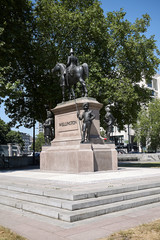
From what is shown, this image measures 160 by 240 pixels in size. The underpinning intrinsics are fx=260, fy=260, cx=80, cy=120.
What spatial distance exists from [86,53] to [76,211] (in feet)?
75.4

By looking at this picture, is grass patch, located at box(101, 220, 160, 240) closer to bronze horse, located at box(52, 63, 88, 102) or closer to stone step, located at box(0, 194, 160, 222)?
stone step, located at box(0, 194, 160, 222)

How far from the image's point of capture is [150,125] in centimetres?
6550

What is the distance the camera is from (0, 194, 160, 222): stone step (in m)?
6.24

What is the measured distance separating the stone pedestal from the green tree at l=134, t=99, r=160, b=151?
159ft

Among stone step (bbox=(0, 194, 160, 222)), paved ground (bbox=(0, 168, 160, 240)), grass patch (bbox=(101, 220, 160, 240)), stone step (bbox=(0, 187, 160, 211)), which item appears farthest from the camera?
stone step (bbox=(0, 187, 160, 211))

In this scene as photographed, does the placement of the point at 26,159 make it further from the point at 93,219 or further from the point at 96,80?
the point at 93,219

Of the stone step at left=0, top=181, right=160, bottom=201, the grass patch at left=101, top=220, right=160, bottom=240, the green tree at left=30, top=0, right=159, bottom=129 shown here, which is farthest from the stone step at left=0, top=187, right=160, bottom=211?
the green tree at left=30, top=0, right=159, bottom=129

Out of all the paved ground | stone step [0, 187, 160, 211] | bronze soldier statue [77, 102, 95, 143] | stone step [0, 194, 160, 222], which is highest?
bronze soldier statue [77, 102, 95, 143]

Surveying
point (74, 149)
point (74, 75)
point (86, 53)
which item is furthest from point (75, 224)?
point (86, 53)

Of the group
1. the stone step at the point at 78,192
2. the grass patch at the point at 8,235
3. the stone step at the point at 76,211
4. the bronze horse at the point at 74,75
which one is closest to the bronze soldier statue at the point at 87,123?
the bronze horse at the point at 74,75

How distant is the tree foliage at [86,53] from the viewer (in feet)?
85.1

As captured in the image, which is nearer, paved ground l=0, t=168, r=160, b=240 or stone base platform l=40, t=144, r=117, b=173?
paved ground l=0, t=168, r=160, b=240

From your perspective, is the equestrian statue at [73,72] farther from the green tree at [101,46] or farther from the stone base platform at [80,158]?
the green tree at [101,46]

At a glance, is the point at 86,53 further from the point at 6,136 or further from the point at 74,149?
→ the point at 6,136
